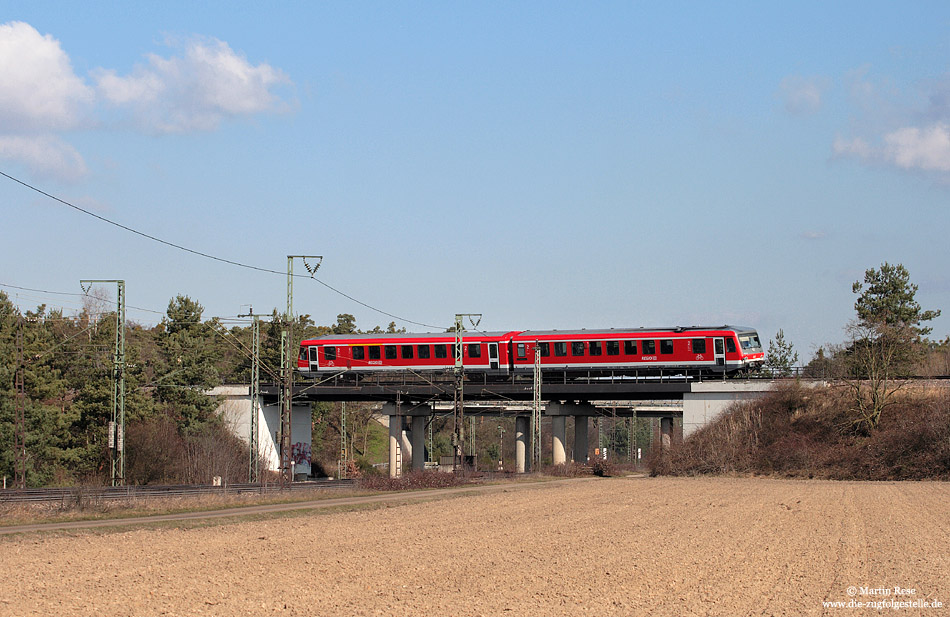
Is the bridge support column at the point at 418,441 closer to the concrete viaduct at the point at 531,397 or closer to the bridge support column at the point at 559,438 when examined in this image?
the concrete viaduct at the point at 531,397

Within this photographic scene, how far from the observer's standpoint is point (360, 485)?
4900cm

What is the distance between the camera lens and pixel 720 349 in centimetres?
6378

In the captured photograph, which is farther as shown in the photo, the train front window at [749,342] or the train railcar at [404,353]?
the train railcar at [404,353]

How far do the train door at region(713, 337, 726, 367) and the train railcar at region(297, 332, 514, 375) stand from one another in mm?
14368

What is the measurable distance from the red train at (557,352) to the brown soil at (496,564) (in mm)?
30248

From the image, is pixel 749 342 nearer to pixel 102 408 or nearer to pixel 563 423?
pixel 563 423

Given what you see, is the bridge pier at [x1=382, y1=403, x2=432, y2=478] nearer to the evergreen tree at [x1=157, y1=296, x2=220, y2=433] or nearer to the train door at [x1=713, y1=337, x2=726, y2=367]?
the evergreen tree at [x1=157, y1=296, x2=220, y2=433]

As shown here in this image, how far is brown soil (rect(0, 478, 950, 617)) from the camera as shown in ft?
51.2

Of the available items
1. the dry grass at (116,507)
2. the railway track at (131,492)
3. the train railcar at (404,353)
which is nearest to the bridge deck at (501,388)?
the train railcar at (404,353)

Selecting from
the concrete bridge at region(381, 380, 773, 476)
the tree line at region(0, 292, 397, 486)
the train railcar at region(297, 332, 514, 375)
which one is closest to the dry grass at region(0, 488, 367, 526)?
the tree line at region(0, 292, 397, 486)

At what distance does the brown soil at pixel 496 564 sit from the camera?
51.2 ft

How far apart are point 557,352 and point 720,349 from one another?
1117 cm

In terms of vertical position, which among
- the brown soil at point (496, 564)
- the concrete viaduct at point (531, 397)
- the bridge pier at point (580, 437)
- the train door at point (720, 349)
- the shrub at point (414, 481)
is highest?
the train door at point (720, 349)

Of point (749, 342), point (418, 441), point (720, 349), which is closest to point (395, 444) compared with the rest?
point (418, 441)
